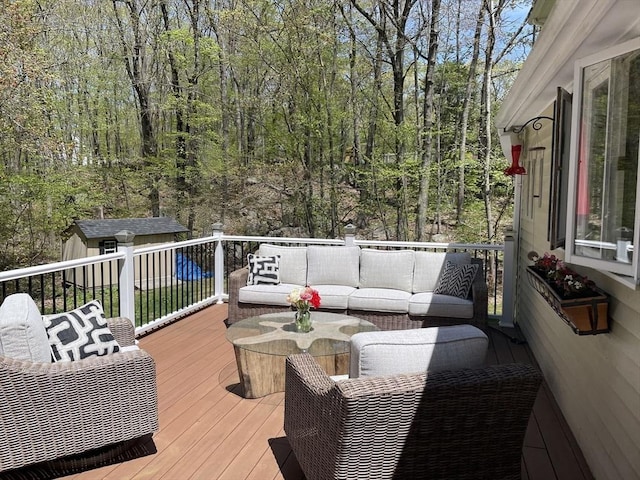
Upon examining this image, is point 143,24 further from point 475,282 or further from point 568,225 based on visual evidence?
point 568,225

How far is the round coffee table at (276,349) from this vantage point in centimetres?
332

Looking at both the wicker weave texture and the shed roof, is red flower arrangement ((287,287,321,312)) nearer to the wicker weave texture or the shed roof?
the wicker weave texture

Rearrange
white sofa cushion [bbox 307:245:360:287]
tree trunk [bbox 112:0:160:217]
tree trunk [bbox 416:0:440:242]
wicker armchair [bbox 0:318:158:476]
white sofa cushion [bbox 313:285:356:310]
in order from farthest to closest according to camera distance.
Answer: tree trunk [bbox 112:0:160:217] → tree trunk [bbox 416:0:440:242] → white sofa cushion [bbox 307:245:360:287] → white sofa cushion [bbox 313:285:356:310] → wicker armchair [bbox 0:318:158:476]

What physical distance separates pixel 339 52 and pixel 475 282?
8773mm

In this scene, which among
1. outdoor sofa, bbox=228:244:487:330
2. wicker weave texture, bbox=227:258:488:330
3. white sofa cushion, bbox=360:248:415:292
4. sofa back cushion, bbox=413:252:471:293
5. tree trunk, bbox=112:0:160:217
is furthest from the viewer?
tree trunk, bbox=112:0:160:217

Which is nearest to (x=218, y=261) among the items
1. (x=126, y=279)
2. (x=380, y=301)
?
(x=126, y=279)

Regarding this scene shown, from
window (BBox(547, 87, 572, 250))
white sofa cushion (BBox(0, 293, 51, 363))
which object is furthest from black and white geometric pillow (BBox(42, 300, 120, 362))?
window (BBox(547, 87, 572, 250))

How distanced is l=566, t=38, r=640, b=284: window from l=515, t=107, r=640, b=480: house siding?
0.21 m

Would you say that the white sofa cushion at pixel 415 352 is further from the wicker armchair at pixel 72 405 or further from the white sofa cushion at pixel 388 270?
the white sofa cushion at pixel 388 270

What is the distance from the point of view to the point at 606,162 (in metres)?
2.21

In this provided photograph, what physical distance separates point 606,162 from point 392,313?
2918 millimetres

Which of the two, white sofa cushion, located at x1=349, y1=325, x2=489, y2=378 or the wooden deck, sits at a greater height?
white sofa cushion, located at x1=349, y1=325, x2=489, y2=378

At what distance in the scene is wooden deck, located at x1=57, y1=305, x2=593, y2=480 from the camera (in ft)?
8.11

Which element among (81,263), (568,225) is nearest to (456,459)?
(568,225)
